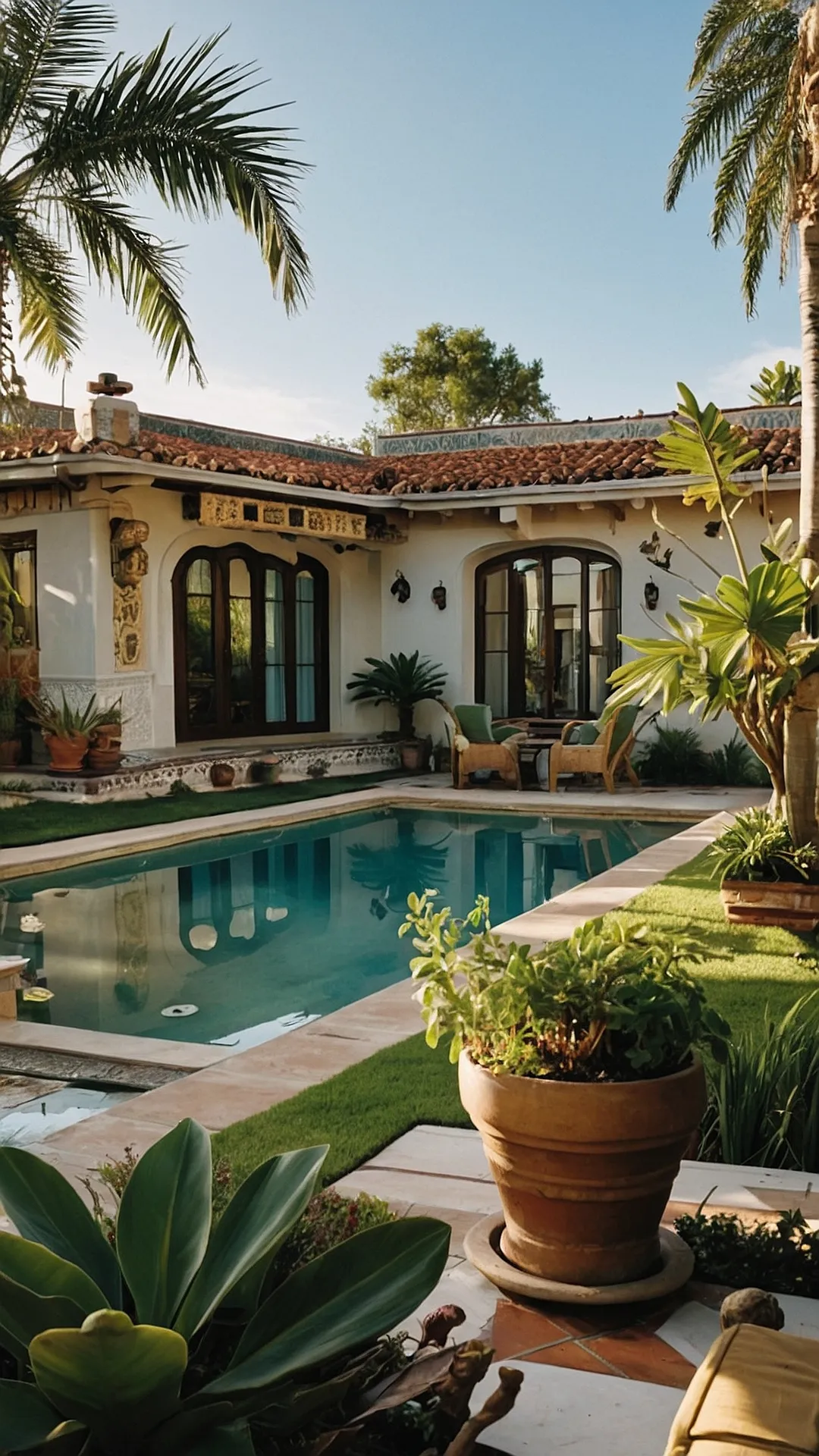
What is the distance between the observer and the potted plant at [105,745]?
1355 centimetres

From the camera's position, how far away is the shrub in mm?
15477

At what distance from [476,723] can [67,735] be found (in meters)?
4.77

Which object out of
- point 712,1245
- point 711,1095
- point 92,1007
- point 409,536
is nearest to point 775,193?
point 409,536

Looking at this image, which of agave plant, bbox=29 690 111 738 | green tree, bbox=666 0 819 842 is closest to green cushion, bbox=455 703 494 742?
agave plant, bbox=29 690 111 738

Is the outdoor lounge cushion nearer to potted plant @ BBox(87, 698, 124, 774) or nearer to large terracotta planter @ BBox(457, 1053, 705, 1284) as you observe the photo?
large terracotta planter @ BBox(457, 1053, 705, 1284)

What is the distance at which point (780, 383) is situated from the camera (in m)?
20.5

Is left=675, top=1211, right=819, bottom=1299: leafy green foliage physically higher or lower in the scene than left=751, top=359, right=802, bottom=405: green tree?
lower

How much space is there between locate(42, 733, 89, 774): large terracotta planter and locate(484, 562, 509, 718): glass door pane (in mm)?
6344

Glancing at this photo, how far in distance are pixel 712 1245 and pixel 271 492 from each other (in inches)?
511

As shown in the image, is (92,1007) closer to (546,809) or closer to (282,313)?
(282,313)

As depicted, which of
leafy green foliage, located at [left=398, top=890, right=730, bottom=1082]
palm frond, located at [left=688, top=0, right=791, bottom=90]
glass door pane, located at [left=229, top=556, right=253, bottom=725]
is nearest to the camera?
leafy green foliage, located at [left=398, top=890, right=730, bottom=1082]

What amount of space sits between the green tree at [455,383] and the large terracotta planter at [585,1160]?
3538 cm

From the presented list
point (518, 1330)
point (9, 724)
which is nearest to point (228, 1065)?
point (518, 1330)

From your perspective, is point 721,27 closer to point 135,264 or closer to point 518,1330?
point 135,264
